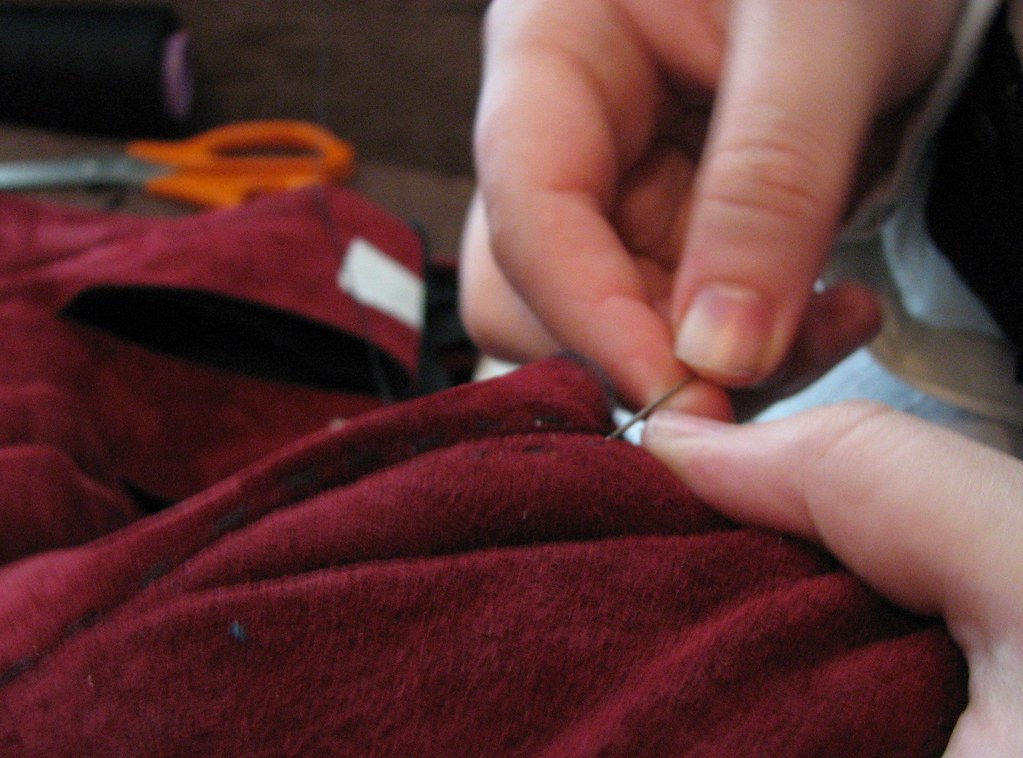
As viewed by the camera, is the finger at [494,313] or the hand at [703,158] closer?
the hand at [703,158]

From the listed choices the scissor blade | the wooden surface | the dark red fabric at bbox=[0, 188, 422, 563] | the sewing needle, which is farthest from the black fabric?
the scissor blade

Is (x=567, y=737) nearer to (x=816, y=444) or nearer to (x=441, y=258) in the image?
(x=816, y=444)

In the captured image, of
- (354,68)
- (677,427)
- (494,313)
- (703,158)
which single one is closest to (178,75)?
(354,68)

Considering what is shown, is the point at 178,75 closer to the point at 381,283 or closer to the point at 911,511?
the point at 381,283

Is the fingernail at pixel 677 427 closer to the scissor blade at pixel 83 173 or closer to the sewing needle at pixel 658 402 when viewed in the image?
the sewing needle at pixel 658 402

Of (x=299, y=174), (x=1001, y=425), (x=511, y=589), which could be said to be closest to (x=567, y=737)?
(x=511, y=589)

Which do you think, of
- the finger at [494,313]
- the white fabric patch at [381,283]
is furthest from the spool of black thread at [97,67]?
the finger at [494,313]
